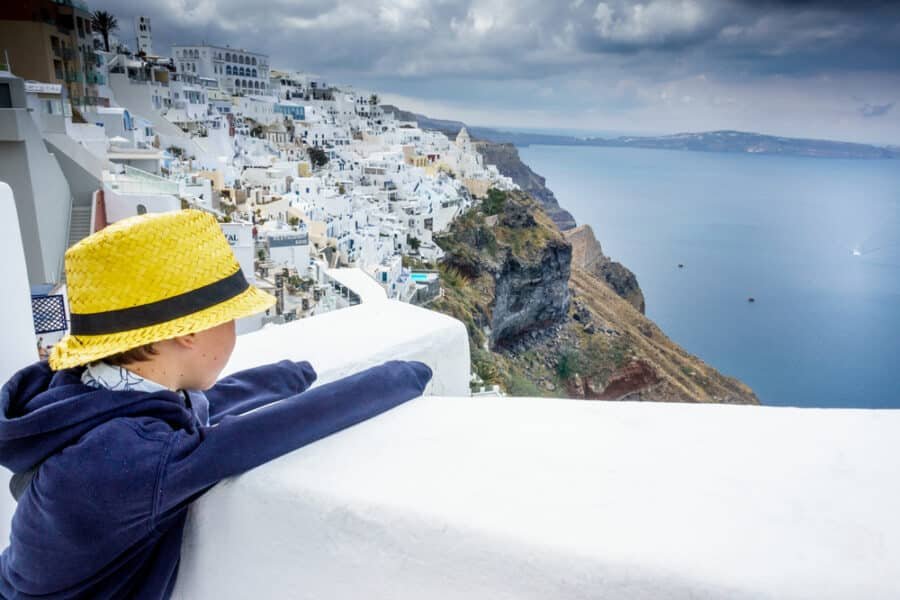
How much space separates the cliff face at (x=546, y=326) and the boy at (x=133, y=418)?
548 inches

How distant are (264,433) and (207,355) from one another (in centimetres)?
10

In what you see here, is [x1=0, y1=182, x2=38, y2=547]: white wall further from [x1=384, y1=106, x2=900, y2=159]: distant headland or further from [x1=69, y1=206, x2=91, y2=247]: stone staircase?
[x1=384, y1=106, x2=900, y2=159]: distant headland

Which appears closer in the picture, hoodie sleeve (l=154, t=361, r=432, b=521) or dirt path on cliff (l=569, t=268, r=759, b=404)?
hoodie sleeve (l=154, t=361, r=432, b=521)

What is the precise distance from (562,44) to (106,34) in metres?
18.5

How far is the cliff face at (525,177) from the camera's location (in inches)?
1476

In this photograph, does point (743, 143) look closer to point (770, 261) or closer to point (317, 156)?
point (770, 261)

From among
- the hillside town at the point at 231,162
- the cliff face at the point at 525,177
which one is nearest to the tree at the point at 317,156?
the hillside town at the point at 231,162

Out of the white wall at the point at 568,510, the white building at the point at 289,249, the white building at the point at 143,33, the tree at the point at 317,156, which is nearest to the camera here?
the white wall at the point at 568,510

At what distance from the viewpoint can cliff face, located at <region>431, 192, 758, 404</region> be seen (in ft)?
54.9

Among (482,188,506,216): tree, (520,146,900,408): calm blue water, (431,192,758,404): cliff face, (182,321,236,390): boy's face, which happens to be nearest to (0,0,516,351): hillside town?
(482,188,506,216): tree

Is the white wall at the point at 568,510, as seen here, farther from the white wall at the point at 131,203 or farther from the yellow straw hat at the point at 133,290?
the white wall at the point at 131,203

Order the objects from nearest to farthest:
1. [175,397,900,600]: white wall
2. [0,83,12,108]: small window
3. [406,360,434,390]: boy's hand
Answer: [175,397,900,600]: white wall
[406,360,434,390]: boy's hand
[0,83,12,108]: small window

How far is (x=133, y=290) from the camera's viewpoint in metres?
0.48

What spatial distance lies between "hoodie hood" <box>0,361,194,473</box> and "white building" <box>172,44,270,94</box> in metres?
23.5
